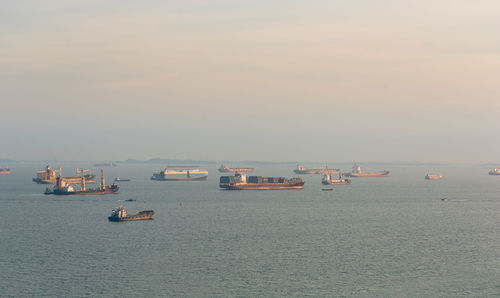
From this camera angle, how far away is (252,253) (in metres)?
82.1

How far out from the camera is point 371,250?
84750 millimetres

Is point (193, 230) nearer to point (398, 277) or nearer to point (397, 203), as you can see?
point (398, 277)

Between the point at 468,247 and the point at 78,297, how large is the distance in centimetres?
5504

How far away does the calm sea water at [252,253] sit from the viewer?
6366 centimetres

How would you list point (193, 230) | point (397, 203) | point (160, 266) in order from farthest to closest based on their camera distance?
1. point (397, 203)
2. point (193, 230)
3. point (160, 266)

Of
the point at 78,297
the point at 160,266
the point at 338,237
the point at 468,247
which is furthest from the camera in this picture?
the point at 338,237

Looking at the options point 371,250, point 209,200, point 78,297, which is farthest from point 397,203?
point 78,297

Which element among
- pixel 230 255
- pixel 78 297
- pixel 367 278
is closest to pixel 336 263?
pixel 367 278

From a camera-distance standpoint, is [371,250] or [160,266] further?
[371,250]

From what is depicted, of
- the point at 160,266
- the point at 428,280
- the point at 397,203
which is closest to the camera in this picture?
the point at 428,280

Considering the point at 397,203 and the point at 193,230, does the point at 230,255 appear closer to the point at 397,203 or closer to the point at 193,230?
the point at 193,230

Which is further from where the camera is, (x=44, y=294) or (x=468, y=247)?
(x=468, y=247)

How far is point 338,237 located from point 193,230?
24.9 meters

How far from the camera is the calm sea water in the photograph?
63656 mm
